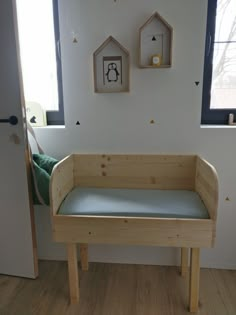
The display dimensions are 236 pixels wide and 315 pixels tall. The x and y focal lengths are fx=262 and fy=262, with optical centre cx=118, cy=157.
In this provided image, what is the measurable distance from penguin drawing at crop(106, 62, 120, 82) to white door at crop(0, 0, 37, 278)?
0.55 meters

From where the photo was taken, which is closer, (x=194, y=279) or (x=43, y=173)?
(x=194, y=279)

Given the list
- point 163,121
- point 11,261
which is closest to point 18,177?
point 11,261

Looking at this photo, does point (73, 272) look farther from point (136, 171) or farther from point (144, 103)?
point (144, 103)

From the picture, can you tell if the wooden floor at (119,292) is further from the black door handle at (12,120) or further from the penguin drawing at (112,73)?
the penguin drawing at (112,73)

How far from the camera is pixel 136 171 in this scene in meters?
1.75

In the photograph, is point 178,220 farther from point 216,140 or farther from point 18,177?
point 18,177

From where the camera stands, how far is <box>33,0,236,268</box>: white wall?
1589mm

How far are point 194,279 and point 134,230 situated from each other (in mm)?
440

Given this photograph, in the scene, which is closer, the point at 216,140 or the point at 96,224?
the point at 96,224

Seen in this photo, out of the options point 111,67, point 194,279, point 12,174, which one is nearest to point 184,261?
point 194,279

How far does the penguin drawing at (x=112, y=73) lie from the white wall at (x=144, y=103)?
3.9 inches

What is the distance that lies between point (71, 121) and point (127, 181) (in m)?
0.55

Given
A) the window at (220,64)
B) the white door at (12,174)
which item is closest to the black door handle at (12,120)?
the white door at (12,174)

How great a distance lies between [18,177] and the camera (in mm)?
1628
